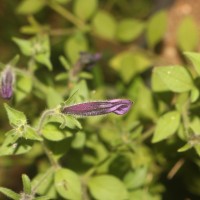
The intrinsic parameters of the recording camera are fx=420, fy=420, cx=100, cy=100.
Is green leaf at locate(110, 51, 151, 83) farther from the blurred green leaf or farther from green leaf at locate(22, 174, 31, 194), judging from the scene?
green leaf at locate(22, 174, 31, 194)

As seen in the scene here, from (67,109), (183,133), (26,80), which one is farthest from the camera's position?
(26,80)

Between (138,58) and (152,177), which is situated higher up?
(138,58)

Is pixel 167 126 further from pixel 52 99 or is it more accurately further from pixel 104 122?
pixel 104 122

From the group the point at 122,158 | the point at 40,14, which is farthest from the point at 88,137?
the point at 40,14

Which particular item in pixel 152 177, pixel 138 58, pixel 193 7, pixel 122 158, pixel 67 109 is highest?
pixel 67 109

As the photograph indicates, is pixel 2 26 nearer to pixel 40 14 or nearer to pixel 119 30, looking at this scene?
pixel 40 14

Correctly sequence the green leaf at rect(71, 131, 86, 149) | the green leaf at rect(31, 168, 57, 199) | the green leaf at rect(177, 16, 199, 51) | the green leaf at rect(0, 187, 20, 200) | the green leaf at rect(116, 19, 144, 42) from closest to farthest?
the green leaf at rect(0, 187, 20, 200)
the green leaf at rect(31, 168, 57, 199)
the green leaf at rect(71, 131, 86, 149)
the green leaf at rect(177, 16, 199, 51)
the green leaf at rect(116, 19, 144, 42)

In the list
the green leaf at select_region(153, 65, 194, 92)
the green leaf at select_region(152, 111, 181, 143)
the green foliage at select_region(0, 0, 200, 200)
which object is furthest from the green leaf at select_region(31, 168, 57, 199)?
the green leaf at select_region(153, 65, 194, 92)

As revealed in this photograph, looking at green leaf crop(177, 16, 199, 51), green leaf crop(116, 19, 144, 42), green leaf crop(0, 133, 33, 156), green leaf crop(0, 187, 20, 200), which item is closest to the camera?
green leaf crop(0, 187, 20, 200)
